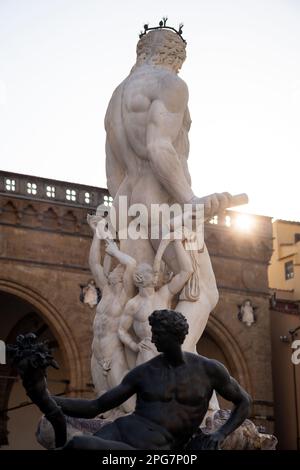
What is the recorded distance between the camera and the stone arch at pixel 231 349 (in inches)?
1237

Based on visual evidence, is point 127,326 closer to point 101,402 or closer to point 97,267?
point 97,267

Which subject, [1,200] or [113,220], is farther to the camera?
[1,200]

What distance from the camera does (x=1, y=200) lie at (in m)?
29.1

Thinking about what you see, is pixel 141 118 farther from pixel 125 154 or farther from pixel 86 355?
pixel 86 355

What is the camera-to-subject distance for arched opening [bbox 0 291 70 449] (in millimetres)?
30453

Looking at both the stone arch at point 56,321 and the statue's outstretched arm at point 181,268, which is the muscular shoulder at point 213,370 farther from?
the stone arch at point 56,321

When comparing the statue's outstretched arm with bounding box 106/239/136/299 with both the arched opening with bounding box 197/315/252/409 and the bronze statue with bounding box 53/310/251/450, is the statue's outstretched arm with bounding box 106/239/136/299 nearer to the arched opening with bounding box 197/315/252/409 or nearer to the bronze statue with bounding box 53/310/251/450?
the bronze statue with bounding box 53/310/251/450

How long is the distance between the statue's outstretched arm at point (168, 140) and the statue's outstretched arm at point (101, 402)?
4016 mm

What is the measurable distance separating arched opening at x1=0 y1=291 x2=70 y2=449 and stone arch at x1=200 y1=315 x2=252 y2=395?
15.2 feet

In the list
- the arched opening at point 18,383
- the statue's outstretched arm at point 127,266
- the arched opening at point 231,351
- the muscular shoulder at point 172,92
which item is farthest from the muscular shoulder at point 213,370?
the arched opening at point 231,351

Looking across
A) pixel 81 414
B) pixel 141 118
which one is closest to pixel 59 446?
pixel 81 414

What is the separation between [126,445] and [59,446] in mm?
478

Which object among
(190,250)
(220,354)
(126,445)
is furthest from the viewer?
(220,354)

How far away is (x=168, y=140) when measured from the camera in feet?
32.4
